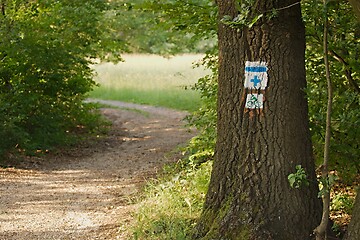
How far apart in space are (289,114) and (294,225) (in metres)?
0.97

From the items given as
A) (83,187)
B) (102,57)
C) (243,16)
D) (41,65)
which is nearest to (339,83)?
(243,16)

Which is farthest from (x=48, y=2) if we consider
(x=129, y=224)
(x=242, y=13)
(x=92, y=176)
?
(x=242, y=13)

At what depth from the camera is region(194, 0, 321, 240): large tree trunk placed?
18.4 ft

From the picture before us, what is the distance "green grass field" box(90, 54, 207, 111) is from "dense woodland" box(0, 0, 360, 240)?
5.92 m

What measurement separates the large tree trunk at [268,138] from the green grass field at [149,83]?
15.9 meters

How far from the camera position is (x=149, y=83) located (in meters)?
30.9

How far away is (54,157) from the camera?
46.5 ft

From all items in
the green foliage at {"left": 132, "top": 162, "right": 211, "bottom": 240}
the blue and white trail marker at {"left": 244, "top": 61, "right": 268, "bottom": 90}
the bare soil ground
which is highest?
the blue and white trail marker at {"left": 244, "top": 61, "right": 268, "bottom": 90}

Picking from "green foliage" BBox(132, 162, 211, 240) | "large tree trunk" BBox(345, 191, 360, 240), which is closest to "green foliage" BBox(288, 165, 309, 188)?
"large tree trunk" BBox(345, 191, 360, 240)

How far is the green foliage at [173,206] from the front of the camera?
6.72m

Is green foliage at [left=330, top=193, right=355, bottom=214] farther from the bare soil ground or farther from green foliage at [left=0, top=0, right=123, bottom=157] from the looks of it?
green foliage at [left=0, top=0, right=123, bottom=157]

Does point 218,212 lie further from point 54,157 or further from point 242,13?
point 54,157

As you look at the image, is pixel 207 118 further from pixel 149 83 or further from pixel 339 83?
pixel 149 83

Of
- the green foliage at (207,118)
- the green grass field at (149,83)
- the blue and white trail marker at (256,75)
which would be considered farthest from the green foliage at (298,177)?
the green grass field at (149,83)
